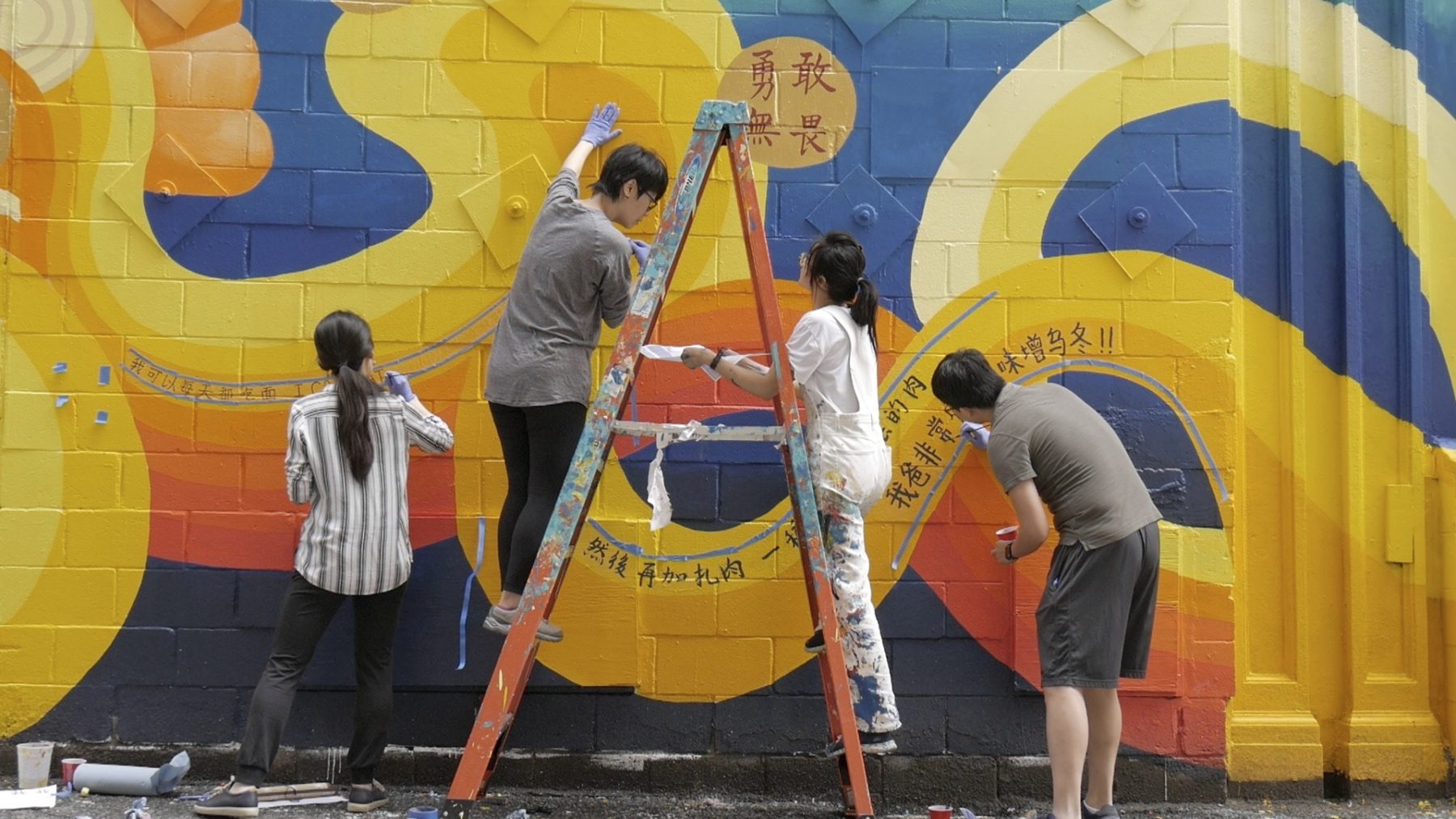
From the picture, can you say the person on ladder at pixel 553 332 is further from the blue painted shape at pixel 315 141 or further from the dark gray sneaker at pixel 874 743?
the dark gray sneaker at pixel 874 743

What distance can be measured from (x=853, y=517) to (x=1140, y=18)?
2292mm

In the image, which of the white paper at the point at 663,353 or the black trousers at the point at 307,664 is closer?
the white paper at the point at 663,353

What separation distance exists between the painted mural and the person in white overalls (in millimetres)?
678

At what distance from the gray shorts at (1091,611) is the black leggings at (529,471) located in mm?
1648

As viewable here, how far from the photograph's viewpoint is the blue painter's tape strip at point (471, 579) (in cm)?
477

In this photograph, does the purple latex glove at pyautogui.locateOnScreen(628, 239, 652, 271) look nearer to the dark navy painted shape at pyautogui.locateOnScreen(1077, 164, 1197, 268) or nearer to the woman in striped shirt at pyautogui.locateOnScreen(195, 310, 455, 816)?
the woman in striped shirt at pyautogui.locateOnScreen(195, 310, 455, 816)

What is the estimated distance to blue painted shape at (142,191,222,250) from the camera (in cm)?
483

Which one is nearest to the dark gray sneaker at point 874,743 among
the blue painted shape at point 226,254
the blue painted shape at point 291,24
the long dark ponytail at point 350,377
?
the long dark ponytail at point 350,377

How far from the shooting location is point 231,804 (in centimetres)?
421

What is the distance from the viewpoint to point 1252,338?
5020mm

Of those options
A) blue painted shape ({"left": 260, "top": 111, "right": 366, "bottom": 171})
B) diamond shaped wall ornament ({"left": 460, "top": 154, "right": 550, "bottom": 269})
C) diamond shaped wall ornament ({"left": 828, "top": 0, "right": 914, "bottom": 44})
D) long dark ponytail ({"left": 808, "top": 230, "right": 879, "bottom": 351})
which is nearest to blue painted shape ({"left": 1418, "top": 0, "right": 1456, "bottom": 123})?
diamond shaped wall ornament ({"left": 828, "top": 0, "right": 914, "bottom": 44})

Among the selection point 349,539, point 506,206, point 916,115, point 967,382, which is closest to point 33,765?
point 349,539

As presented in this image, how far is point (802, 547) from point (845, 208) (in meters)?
1.45

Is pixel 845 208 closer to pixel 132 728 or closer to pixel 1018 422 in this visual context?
pixel 1018 422
